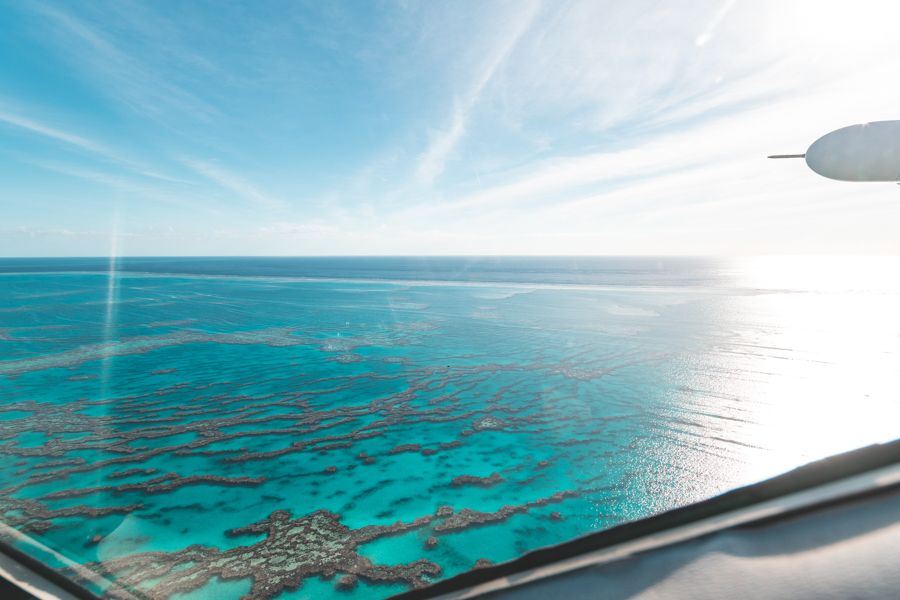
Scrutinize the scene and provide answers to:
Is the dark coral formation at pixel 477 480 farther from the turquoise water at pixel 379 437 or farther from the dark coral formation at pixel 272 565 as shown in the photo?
the dark coral formation at pixel 272 565

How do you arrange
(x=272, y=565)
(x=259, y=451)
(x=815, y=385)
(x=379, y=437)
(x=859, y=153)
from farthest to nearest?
1. (x=815, y=385)
2. (x=379, y=437)
3. (x=259, y=451)
4. (x=859, y=153)
5. (x=272, y=565)

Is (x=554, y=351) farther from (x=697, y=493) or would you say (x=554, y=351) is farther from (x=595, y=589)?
(x=595, y=589)

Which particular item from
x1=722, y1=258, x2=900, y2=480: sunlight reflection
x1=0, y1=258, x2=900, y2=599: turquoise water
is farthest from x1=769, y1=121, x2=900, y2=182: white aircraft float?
x1=0, y1=258, x2=900, y2=599: turquoise water

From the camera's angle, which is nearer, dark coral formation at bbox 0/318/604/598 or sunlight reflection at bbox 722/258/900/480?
dark coral formation at bbox 0/318/604/598

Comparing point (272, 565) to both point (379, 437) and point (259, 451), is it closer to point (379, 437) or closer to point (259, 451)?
point (259, 451)

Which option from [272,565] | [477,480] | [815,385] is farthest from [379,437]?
[815,385]

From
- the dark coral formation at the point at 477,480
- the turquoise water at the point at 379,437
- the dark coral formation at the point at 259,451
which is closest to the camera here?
the dark coral formation at the point at 259,451

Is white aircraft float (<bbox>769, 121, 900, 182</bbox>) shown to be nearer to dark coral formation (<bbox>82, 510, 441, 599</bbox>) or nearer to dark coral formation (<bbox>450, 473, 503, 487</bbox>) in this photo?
dark coral formation (<bbox>450, 473, 503, 487</bbox>)

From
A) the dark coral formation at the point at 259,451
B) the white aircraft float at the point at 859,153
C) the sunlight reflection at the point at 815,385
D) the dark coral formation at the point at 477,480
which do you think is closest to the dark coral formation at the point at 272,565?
the dark coral formation at the point at 259,451

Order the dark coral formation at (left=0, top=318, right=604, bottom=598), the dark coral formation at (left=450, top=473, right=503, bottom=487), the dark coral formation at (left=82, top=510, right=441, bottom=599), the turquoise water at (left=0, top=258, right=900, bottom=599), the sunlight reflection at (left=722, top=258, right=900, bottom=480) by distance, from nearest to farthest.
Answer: the dark coral formation at (left=82, top=510, right=441, bottom=599), the dark coral formation at (left=0, top=318, right=604, bottom=598), the turquoise water at (left=0, top=258, right=900, bottom=599), the dark coral formation at (left=450, top=473, right=503, bottom=487), the sunlight reflection at (left=722, top=258, right=900, bottom=480)
